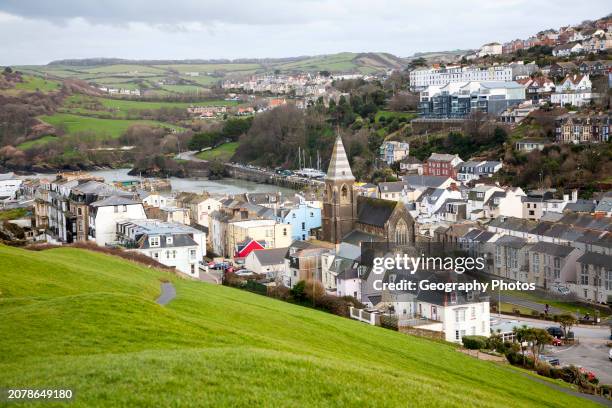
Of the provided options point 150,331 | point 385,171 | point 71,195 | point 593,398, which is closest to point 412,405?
point 150,331

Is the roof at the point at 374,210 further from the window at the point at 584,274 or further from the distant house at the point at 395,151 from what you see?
the distant house at the point at 395,151

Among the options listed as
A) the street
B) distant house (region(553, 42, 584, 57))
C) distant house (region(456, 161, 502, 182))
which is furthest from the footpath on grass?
distant house (region(553, 42, 584, 57))

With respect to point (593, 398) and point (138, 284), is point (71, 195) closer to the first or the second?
point (138, 284)

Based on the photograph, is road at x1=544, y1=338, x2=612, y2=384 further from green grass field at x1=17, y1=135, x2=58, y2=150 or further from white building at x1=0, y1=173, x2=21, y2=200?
green grass field at x1=17, y1=135, x2=58, y2=150

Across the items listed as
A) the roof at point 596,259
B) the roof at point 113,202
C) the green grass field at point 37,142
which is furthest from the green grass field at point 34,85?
the roof at point 596,259

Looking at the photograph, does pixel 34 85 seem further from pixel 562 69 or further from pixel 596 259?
pixel 596 259

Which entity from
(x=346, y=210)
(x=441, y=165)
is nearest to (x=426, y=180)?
(x=441, y=165)
